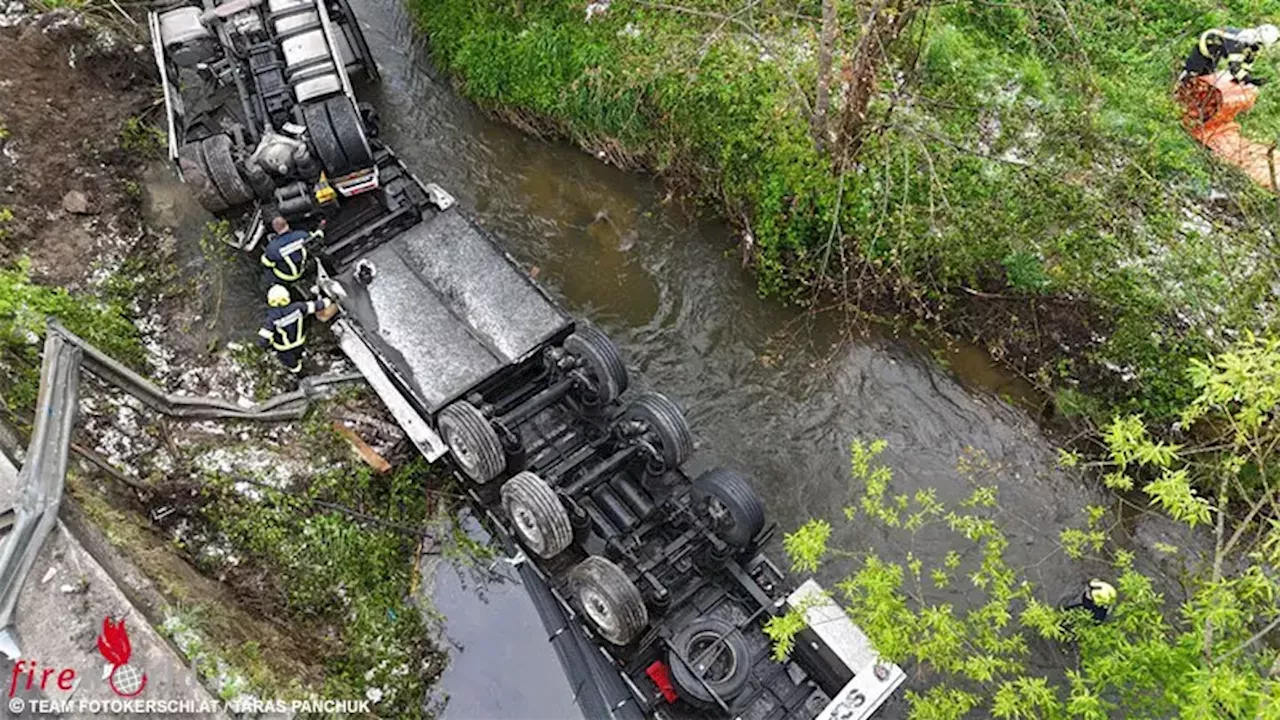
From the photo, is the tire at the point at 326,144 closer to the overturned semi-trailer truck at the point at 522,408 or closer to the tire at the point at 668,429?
the overturned semi-trailer truck at the point at 522,408

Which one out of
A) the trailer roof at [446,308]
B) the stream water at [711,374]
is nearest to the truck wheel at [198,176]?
the trailer roof at [446,308]

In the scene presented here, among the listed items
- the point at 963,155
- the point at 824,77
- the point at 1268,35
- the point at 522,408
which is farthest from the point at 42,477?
the point at 1268,35

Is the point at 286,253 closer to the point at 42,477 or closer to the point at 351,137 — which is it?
the point at 351,137

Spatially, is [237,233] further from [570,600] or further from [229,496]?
[570,600]

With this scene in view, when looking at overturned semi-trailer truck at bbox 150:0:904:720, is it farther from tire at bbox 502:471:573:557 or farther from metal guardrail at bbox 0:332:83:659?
metal guardrail at bbox 0:332:83:659

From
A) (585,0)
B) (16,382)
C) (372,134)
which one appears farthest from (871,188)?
(16,382)
